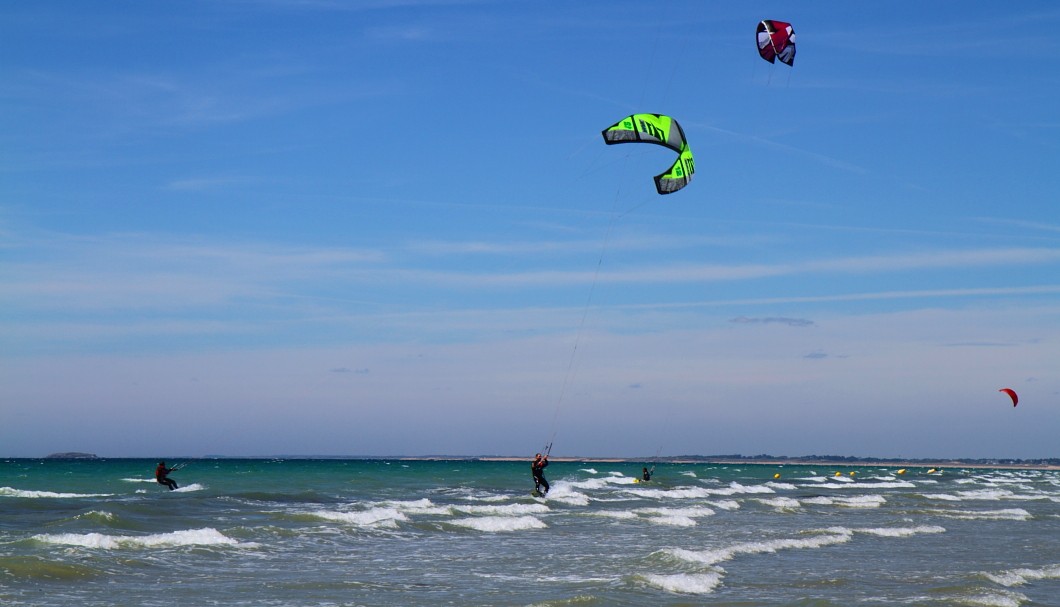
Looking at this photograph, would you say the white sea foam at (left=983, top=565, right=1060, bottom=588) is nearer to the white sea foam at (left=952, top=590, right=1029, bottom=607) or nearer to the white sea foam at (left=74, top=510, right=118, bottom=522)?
the white sea foam at (left=952, top=590, right=1029, bottom=607)

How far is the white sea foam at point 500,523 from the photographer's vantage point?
21.6 meters

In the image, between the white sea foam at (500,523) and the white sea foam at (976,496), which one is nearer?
the white sea foam at (500,523)

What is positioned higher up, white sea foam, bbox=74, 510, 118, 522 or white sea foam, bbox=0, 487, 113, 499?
white sea foam, bbox=0, 487, 113, 499

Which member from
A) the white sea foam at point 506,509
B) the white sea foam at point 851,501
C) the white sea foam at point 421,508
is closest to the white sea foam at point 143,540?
the white sea foam at point 421,508

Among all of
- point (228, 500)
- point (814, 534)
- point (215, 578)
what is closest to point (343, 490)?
point (228, 500)

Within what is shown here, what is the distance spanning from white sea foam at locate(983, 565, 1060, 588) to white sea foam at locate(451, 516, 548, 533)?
967cm

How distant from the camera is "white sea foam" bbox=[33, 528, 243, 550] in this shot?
1623 centimetres

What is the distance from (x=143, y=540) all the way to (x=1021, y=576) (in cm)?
1358

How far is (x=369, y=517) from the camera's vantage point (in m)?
22.6

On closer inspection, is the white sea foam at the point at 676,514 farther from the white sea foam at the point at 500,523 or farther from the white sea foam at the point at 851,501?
the white sea foam at the point at 851,501

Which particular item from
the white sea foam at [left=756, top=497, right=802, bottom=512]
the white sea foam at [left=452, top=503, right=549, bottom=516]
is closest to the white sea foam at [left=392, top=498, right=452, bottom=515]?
the white sea foam at [left=452, top=503, right=549, bottom=516]

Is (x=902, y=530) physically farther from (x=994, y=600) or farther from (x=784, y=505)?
(x=994, y=600)

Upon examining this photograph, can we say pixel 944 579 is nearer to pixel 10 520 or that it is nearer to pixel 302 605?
pixel 302 605

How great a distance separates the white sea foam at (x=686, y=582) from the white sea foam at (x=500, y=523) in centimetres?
767
